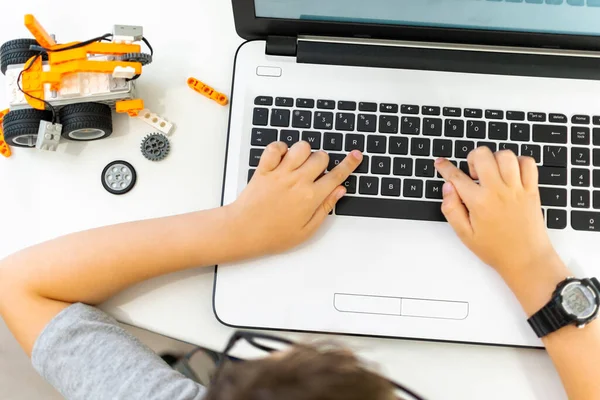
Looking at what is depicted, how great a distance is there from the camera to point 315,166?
54 cm

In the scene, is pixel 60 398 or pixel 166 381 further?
pixel 60 398

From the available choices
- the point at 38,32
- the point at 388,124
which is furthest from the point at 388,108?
the point at 38,32

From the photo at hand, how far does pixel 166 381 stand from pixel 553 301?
358mm

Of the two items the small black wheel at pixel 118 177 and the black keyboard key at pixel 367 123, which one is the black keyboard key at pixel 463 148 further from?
→ the small black wheel at pixel 118 177

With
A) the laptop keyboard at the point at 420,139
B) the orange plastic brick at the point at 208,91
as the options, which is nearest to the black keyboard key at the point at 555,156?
the laptop keyboard at the point at 420,139

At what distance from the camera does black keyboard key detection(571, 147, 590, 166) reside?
54 cm

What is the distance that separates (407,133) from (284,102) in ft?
0.42

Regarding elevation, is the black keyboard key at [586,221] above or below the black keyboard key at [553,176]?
below

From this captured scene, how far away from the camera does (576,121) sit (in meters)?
0.55

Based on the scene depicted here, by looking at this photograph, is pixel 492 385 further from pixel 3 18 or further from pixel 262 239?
pixel 3 18

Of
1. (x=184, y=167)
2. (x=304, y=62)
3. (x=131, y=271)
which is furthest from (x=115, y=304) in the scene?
(x=304, y=62)

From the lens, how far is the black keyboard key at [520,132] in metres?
0.55

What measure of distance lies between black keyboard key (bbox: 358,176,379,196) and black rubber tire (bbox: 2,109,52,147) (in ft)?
1.04

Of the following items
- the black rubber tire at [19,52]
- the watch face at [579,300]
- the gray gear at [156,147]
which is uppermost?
the black rubber tire at [19,52]
